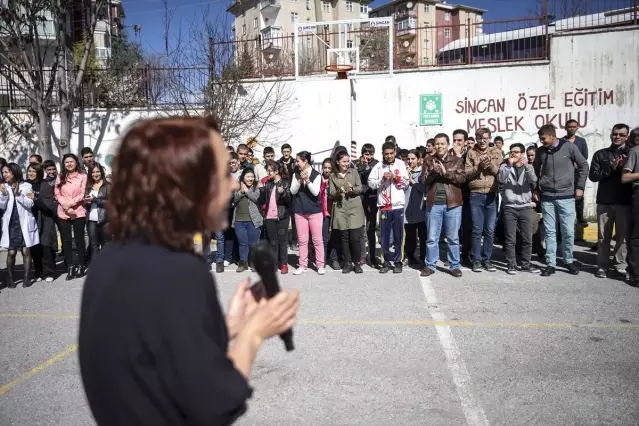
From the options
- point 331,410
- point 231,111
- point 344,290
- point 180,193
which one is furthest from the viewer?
point 231,111

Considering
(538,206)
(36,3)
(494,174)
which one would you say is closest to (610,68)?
(538,206)

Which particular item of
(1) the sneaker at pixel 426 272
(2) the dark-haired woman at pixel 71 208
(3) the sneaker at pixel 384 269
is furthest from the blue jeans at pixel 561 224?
(2) the dark-haired woman at pixel 71 208

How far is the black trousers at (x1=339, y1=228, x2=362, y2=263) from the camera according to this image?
905 cm

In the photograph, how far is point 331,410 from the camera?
157 inches

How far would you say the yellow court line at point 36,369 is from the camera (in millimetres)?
4640

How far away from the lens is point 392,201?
8.95 m

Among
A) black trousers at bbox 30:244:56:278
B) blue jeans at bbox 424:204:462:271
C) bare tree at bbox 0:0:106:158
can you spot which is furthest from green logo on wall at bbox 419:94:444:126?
black trousers at bbox 30:244:56:278

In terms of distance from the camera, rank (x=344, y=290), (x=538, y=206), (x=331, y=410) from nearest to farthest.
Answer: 1. (x=331, y=410)
2. (x=344, y=290)
3. (x=538, y=206)

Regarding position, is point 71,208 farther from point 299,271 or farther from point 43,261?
point 299,271

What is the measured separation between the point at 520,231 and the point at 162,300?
8.21 m

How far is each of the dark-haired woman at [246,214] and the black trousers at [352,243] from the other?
144 cm

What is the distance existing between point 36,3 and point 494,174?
12463mm

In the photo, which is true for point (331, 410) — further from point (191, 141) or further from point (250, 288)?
point (191, 141)

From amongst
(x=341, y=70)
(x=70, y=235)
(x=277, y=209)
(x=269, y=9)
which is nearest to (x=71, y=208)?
(x=70, y=235)
